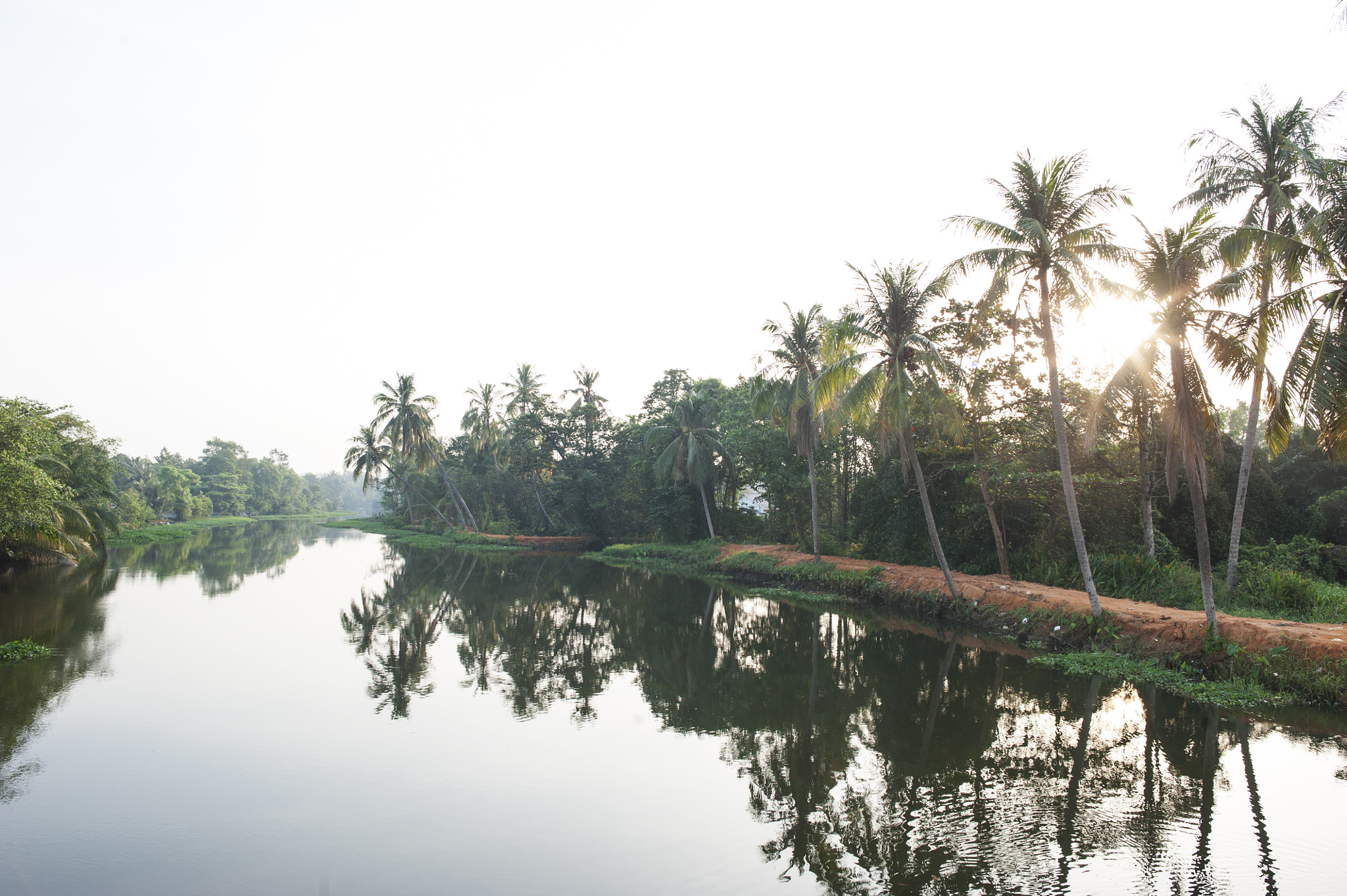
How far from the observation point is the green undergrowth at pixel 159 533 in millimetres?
44750

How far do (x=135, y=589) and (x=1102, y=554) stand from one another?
Result: 30.2 metres

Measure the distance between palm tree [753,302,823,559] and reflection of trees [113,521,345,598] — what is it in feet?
67.3

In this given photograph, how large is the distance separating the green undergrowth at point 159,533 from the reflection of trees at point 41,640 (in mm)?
20066

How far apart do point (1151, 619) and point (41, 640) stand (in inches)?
894

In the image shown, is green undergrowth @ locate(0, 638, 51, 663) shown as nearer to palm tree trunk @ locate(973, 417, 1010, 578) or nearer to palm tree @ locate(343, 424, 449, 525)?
palm tree trunk @ locate(973, 417, 1010, 578)

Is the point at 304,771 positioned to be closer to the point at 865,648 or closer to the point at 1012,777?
the point at 1012,777

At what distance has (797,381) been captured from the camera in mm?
23734

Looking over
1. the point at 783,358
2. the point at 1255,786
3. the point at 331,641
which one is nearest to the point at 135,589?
the point at 331,641

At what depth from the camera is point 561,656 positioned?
14984 mm

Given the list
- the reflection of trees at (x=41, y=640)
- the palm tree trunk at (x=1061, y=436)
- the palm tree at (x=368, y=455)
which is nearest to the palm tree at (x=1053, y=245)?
the palm tree trunk at (x=1061, y=436)

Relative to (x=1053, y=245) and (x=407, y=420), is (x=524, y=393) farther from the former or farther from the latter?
(x=1053, y=245)

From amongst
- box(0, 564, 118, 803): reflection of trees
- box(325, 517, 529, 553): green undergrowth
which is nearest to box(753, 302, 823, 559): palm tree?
box(0, 564, 118, 803): reflection of trees

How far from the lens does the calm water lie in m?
5.99

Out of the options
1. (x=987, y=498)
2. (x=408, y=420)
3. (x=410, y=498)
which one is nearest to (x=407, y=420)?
(x=408, y=420)
